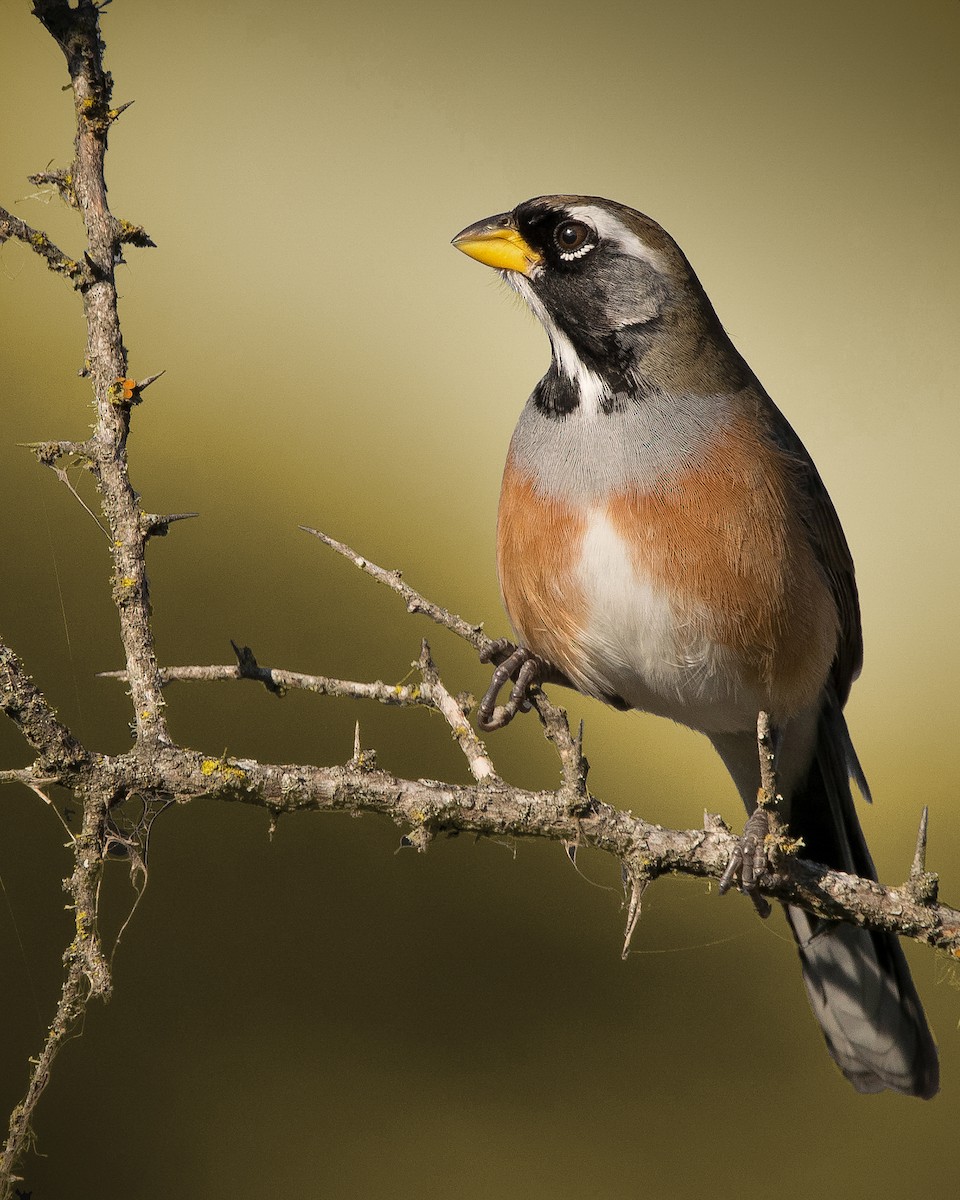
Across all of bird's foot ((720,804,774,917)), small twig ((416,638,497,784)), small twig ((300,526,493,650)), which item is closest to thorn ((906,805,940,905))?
bird's foot ((720,804,774,917))

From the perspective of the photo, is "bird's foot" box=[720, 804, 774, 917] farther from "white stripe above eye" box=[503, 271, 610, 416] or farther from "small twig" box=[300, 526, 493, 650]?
"white stripe above eye" box=[503, 271, 610, 416]

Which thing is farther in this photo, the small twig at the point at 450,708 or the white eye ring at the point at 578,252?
the white eye ring at the point at 578,252

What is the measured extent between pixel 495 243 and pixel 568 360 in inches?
9.8

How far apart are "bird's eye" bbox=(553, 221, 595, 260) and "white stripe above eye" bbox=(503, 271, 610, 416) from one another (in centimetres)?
9

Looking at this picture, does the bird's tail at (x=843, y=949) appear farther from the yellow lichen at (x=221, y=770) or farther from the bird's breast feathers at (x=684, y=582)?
the yellow lichen at (x=221, y=770)

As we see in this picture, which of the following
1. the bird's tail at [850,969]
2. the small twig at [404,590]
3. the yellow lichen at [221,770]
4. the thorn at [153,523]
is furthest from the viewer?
the bird's tail at [850,969]

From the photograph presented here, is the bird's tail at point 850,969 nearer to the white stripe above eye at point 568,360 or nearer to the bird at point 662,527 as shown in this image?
the bird at point 662,527

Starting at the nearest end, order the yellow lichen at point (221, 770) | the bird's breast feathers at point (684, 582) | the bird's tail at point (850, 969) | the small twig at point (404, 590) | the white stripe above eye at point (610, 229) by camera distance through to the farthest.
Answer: the yellow lichen at point (221, 770), the small twig at point (404, 590), the bird's breast feathers at point (684, 582), the white stripe above eye at point (610, 229), the bird's tail at point (850, 969)

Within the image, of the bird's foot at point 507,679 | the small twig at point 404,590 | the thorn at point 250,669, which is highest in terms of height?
the small twig at point 404,590

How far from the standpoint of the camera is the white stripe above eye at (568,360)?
2.15m

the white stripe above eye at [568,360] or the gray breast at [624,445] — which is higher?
the white stripe above eye at [568,360]

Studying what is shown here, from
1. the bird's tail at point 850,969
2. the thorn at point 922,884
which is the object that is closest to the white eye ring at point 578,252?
the bird's tail at point 850,969

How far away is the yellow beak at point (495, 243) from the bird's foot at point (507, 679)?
69 cm

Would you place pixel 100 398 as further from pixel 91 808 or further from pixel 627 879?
pixel 627 879
